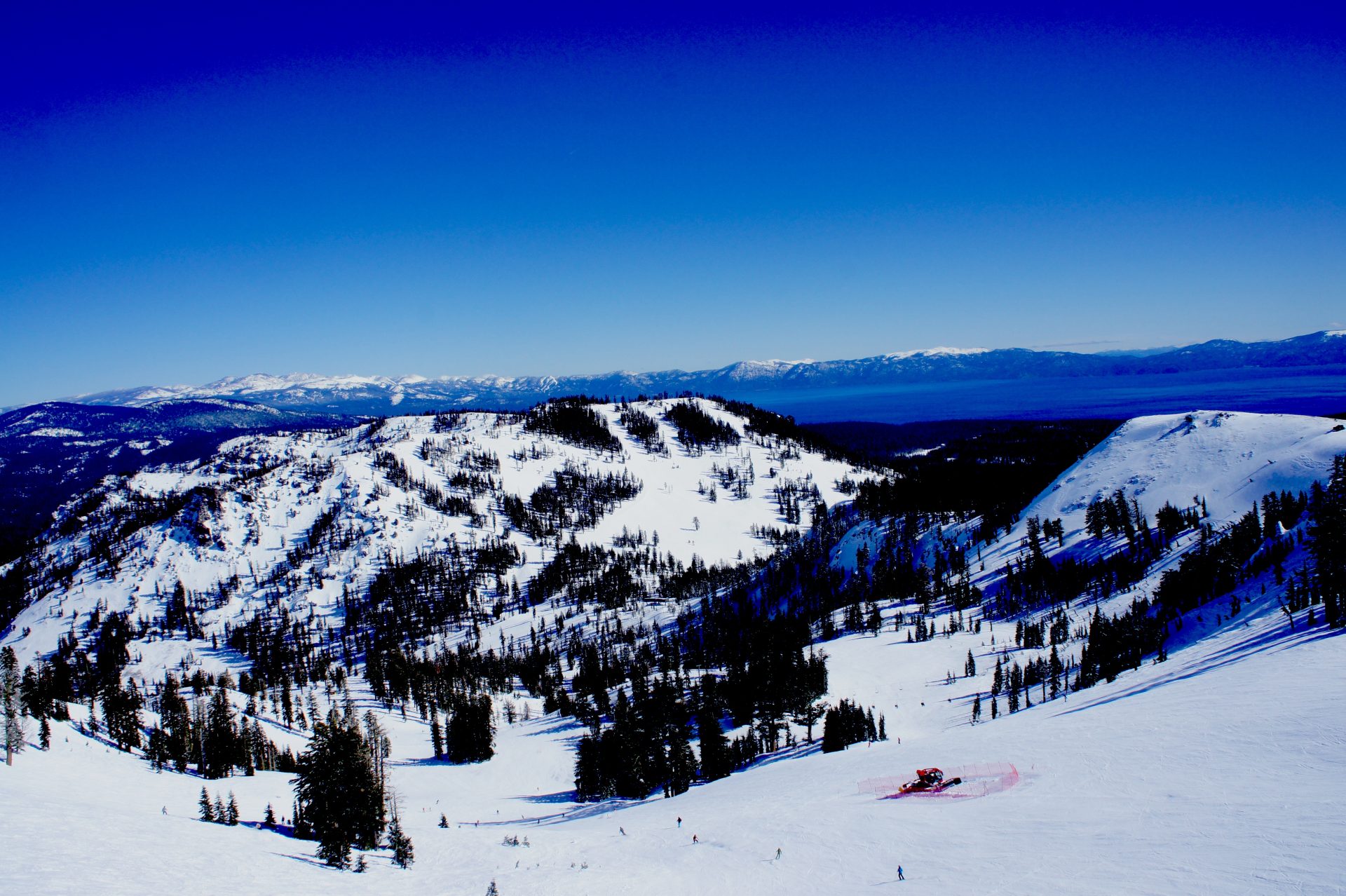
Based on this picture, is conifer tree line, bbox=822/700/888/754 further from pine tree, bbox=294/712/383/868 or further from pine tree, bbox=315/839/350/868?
pine tree, bbox=315/839/350/868

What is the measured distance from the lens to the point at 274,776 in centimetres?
8244

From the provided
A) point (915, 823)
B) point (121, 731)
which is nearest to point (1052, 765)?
point (915, 823)

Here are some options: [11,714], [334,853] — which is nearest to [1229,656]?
[334,853]

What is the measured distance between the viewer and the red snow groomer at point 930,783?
148ft

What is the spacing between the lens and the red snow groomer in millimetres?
45031

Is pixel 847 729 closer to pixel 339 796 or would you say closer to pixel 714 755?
pixel 714 755

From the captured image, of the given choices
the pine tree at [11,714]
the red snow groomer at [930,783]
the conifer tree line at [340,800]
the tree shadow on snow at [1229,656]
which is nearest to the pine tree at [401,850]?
the conifer tree line at [340,800]

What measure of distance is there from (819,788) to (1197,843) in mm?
34046

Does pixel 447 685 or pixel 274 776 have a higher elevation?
pixel 274 776

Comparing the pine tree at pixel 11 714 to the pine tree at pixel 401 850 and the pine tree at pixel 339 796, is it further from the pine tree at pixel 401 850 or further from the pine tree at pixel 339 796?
the pine tree at pixel 401 850

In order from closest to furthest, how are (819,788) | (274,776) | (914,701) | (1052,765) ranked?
(1052,765) → (819,788) → (274,776) → (914,701)

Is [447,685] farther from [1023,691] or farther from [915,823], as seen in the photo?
[915,823]

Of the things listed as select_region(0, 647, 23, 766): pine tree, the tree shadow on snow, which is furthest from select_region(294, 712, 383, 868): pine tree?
the tree shadow on snow

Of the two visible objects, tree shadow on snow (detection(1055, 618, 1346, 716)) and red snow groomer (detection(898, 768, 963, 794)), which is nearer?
red snow groomer (detection(898, 768, 963, 794))
